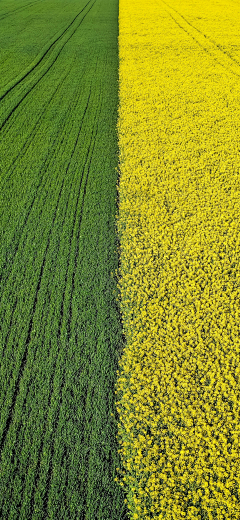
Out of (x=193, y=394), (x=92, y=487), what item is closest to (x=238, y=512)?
(x=193, y=394)

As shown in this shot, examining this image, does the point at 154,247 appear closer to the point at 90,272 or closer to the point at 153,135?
the point at 90,272

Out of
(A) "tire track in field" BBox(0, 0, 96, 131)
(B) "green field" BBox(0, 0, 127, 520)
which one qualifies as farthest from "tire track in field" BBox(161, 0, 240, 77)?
(A) "tire track in field" BBox(0, 0, 96, 131)

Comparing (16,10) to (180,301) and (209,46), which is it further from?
(180,301)

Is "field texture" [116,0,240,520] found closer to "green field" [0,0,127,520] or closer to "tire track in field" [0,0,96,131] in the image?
"green field" [0,0,127,520]

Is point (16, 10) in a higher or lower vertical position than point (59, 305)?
higher

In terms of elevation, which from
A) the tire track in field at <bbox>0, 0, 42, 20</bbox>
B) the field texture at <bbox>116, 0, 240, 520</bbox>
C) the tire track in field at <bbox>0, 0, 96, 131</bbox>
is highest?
the tire track in field at <bbox>0, 0, 42, 20</bbox>

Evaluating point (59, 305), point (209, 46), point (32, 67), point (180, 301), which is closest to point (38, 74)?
point (32, 67)
